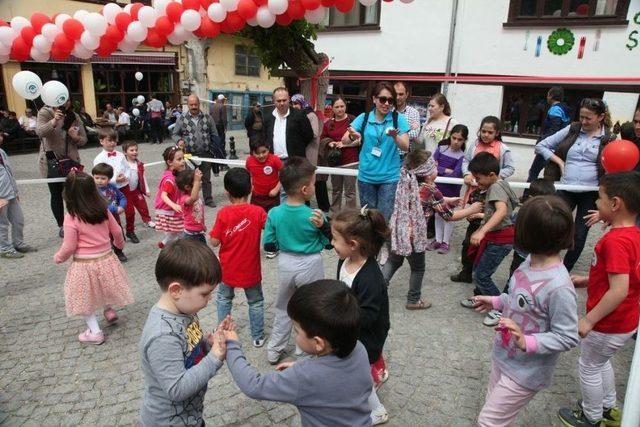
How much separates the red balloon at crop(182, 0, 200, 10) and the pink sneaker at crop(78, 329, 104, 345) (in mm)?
4414

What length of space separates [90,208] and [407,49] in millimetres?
9807

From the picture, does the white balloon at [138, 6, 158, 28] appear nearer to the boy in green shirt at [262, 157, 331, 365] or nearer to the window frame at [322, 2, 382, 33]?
the boy in green shirt at [262, 157, 331, 365]

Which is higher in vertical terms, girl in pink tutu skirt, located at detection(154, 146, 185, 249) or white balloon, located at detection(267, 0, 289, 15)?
white balloon, located at detection(267, 0, 289, 15)

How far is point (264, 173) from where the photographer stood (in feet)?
17.5

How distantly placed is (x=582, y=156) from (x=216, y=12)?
468 cm

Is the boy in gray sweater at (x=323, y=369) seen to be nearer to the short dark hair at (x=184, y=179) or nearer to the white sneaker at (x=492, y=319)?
the white sneaker at (x=492, y=319)

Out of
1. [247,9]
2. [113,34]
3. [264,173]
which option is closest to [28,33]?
[113,34]

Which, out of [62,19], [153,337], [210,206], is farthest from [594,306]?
[62,19]

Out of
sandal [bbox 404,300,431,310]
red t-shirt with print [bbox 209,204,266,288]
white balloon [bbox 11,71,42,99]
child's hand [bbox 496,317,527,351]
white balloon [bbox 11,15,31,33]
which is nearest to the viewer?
child's hand [bbox 496,317,527,351]

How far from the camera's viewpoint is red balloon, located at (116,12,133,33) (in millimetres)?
6305

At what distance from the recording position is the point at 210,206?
771 cm

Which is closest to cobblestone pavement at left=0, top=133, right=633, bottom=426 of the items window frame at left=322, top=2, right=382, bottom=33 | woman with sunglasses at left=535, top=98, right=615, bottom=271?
woman with sunglasses at left=535, top=98, right=615, bottom=271

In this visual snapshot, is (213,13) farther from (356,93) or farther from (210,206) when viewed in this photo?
(356,93)

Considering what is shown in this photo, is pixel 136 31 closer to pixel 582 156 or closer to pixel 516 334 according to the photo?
pixel 582 156
